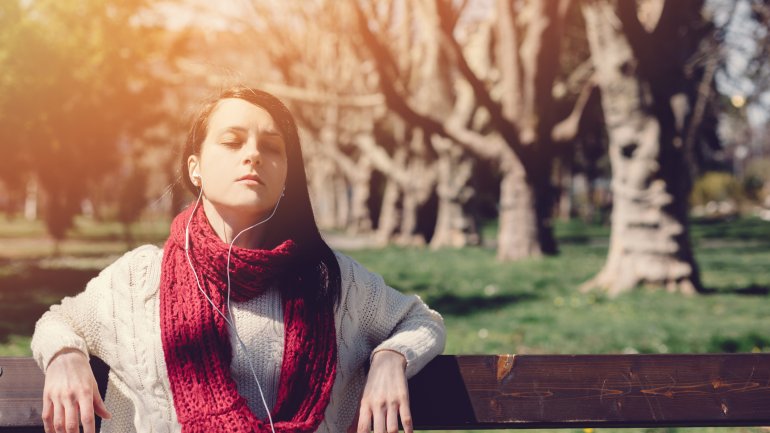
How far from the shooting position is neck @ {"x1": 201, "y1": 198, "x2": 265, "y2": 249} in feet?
7.47

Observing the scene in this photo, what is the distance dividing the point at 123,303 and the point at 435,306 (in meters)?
8.17

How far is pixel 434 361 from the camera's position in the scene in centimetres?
245

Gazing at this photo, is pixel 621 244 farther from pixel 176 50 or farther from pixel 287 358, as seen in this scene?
pixel 176 50

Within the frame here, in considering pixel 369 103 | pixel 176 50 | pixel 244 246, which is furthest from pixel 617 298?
pixel 176 50

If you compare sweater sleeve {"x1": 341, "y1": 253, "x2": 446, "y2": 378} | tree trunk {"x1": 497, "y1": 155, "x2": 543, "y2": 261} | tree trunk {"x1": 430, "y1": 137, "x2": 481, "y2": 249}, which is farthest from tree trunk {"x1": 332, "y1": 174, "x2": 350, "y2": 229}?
sweater sleeve {"x1": 341, "y1": 253, "x2": 446, "y2": 378}

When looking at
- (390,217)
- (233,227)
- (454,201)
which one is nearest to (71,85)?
(390,217)

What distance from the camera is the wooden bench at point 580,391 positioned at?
96.2 inches

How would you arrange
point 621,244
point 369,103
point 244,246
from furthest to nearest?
point 369,103, point 621,244, point 244,246

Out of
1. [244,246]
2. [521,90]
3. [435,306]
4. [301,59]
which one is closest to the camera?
[244,246]

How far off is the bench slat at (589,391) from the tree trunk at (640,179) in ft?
27.6

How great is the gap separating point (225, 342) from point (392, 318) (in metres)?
0.45

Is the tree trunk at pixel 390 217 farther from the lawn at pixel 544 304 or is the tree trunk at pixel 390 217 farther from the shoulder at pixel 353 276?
the shoulder at pixel 353 276

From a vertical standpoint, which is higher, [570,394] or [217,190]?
[217,190]

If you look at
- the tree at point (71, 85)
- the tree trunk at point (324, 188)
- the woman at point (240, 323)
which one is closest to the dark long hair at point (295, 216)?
the woman at point (240, 323)
